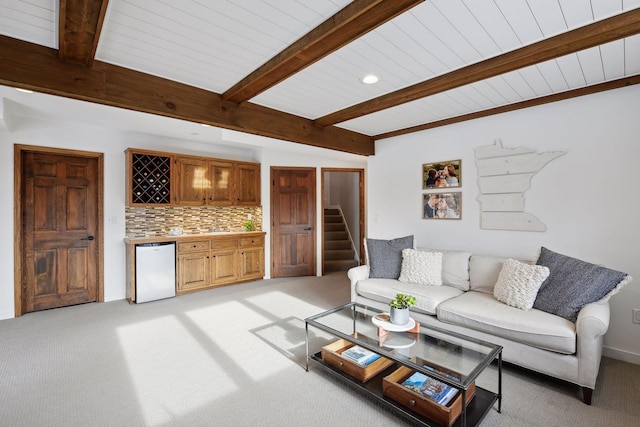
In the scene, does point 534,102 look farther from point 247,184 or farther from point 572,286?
point 247,184

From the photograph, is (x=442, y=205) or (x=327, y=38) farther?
(x=442, y=205)

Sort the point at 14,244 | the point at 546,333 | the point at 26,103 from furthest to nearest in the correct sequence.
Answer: the point at 14,244 < the point at 26,103 < the point at 546,333

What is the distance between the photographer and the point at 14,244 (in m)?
3.63

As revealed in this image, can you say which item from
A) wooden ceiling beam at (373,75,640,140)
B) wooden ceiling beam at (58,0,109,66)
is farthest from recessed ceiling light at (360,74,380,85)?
wooden ceiling beam at (58,0,109,66)

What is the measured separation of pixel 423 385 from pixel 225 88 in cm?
290

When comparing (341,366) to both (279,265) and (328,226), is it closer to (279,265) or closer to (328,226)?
(279,265)

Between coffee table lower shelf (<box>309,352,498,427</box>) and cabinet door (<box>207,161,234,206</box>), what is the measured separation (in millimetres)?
3470

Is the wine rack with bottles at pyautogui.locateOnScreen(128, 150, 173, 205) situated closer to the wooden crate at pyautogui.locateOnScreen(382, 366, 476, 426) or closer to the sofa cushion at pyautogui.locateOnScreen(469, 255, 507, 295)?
the wooden crate at pyautogui.locateOnScreen(382, 366, 476, 426)

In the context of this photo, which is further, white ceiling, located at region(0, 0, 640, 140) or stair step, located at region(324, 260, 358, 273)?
stair step, located at region(324, 260, 358, 273)

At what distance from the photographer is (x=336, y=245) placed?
23.7ft

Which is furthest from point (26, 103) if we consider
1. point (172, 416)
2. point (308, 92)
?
point (172, 416)

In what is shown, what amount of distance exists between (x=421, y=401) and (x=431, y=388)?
14cm

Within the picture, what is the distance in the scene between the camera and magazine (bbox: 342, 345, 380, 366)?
222 centimetres

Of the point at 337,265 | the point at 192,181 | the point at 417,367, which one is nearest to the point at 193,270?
the point at 192,181
